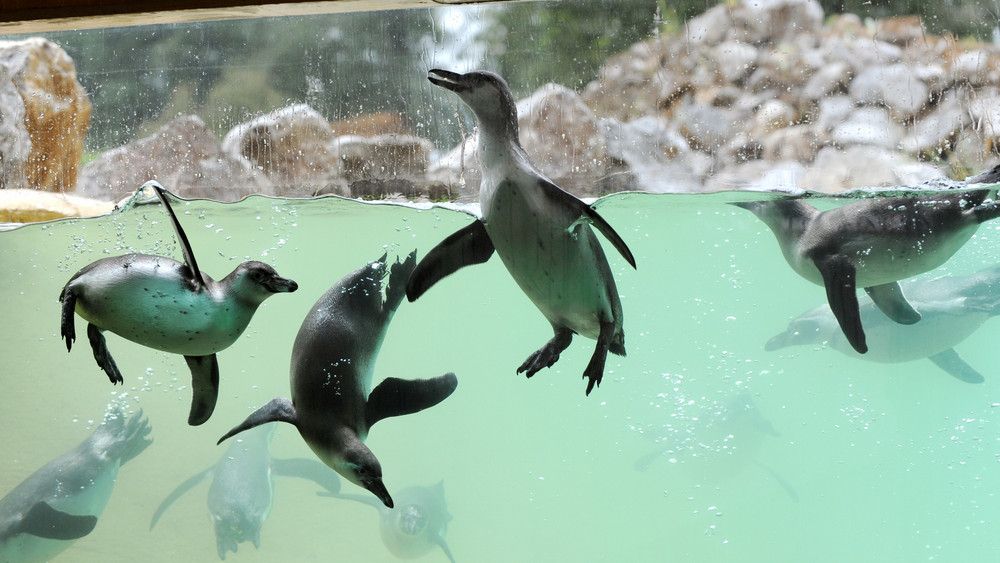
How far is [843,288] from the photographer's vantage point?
4.76 feet

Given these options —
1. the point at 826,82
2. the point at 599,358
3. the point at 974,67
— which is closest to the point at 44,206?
the point at 599,358

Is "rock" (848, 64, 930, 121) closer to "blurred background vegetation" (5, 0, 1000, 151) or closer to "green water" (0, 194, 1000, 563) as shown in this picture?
"blurred background vegetation" (5, 0, 1000, 151)

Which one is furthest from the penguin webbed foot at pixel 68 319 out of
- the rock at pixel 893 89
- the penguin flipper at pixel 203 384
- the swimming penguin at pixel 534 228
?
the rock at pixel 893 89

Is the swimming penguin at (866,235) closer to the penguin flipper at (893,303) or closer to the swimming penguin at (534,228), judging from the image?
the penguin flipper at (893,303)

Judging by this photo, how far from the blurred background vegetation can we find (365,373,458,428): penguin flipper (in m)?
0.44

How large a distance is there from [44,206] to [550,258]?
3.41ft

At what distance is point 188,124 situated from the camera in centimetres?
134

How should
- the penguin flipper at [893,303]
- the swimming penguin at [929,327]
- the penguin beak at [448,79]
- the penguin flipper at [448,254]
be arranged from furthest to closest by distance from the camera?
the swimming penguin at [929,327]
the penguin flipper at [893,303]
the penguin flipper at [448,254]
the penguin beak at [448,79]

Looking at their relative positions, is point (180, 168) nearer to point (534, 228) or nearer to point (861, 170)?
point (534, 228)

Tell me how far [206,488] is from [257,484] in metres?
0.16

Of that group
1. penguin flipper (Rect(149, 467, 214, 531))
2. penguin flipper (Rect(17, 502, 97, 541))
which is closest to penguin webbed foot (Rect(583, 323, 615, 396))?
penguin flipper (Rect(149, 467, 214, 531))

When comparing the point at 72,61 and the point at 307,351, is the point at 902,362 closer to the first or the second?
the point at 307,351

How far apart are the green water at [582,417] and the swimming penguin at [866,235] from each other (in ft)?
0.53

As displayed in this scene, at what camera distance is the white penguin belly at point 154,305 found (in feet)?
3.76
